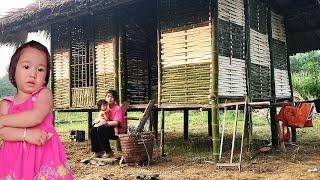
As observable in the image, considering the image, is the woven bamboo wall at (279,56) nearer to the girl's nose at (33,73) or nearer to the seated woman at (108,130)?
the seated woman at (108,130)

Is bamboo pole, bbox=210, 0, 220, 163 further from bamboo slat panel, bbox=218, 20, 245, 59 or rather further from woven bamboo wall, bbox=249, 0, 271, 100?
woven bamboo wall, bbox=249, 0, 271, 100

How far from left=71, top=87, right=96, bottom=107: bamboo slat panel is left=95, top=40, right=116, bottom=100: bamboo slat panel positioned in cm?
27

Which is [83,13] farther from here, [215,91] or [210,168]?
[210,168]

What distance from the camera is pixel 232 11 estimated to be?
873cm

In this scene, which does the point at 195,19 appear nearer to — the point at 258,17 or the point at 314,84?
the point at 258,17

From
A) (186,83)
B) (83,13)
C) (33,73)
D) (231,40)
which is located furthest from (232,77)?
(33,73)

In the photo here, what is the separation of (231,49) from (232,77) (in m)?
0.62

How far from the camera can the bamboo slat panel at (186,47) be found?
8203 mm

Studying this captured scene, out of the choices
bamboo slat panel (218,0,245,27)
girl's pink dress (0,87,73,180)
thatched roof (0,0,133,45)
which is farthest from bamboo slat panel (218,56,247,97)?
girl's pink dress (0,87,73,180)

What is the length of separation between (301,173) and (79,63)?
21.8 feet

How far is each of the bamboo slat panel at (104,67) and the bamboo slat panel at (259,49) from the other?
11.4 ft

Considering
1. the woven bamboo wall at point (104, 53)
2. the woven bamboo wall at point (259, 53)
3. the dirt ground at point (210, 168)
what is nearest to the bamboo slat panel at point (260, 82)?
the woven bamboo wall at point (259, 53)

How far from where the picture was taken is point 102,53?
10.3 meters

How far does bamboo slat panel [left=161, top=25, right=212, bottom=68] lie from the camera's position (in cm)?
Answer: 820
